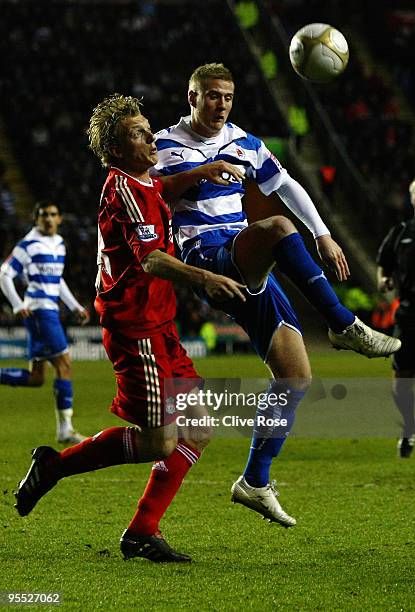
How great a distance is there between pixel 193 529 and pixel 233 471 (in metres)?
2.51

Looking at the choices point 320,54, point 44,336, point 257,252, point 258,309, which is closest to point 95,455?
point 258,309

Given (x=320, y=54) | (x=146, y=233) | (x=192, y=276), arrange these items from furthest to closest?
(x=320, y=54), (x=146, y=233), (x=192, y=276)

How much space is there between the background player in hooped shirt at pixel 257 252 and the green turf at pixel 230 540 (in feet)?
1.40

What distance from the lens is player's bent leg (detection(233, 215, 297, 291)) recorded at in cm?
534

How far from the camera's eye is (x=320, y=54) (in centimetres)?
631

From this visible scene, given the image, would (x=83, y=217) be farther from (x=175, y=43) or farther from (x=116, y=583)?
(x=116, y=583)

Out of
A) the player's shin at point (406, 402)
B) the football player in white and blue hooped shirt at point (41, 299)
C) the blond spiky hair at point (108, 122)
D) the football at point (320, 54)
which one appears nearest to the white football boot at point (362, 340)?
the blond spiky hair at point (108, 122)

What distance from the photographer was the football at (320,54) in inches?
249

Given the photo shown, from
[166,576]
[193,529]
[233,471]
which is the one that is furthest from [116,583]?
[233,471]

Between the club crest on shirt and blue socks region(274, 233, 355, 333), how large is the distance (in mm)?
741

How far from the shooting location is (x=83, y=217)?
24.7 meters

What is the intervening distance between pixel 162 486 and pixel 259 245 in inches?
48.5

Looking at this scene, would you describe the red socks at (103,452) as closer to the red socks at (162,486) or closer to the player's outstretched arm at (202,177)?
the red socks at (162,486)

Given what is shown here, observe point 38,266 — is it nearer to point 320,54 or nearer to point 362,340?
point 320,54
